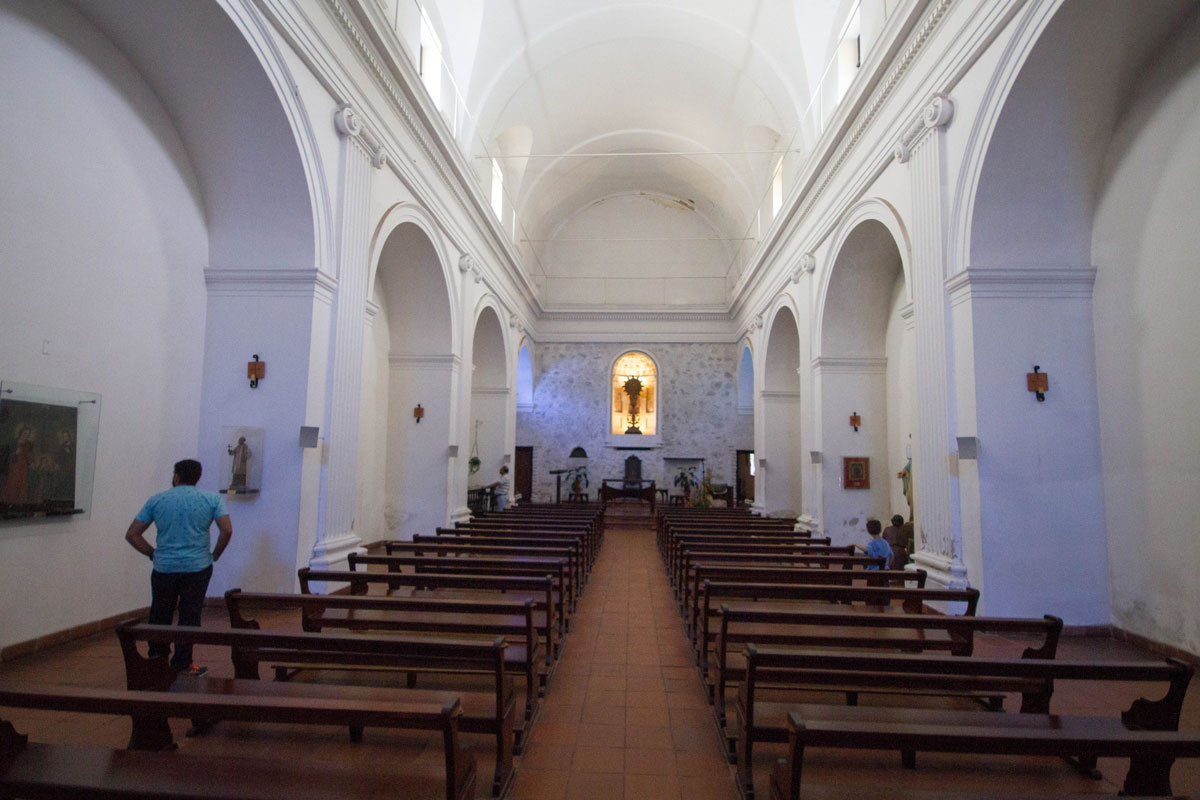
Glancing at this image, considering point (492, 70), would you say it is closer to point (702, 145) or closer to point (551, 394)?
point (702, 145)

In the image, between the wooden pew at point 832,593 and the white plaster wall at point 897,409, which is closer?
the wooden pew at point 832,593

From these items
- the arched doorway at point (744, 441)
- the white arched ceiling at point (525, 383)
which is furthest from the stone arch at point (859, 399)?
the white arched ceiling at point (525, 383)

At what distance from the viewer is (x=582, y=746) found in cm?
340

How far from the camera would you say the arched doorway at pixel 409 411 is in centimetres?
1020

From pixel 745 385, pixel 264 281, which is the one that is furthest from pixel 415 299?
pixel 745 385

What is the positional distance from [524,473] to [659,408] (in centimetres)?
412

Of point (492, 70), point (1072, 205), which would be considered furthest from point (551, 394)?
point (1072, 205)

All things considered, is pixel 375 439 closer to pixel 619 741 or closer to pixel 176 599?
pixel 176 599

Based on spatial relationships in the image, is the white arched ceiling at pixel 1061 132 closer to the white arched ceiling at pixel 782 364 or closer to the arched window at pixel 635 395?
the white arched ceiling at pixel 782 364

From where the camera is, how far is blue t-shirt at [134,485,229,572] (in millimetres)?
3842

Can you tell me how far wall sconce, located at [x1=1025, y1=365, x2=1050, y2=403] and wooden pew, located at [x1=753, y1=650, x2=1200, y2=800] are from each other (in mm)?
3261

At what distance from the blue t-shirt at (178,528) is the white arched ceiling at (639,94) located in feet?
26.4

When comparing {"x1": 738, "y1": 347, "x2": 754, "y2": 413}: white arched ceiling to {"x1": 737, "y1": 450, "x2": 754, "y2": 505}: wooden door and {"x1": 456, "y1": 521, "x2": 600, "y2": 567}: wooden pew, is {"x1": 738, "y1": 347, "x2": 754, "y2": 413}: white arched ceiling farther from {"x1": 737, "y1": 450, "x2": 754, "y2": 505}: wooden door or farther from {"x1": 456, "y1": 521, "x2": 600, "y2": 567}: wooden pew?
{"x1": 456, "y1": 521, "x2": 600, "y2": 567}: wooden pew

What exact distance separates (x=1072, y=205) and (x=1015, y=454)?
7.25 ft
